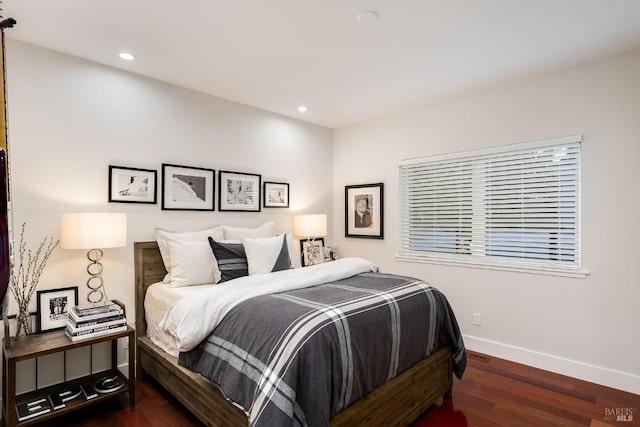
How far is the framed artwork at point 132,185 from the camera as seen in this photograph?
2.98m

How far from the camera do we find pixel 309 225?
4.20 meters

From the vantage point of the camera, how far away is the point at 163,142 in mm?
3295

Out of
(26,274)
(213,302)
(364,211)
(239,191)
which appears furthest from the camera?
(364,211)

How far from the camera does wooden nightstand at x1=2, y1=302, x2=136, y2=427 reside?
82.0 inches

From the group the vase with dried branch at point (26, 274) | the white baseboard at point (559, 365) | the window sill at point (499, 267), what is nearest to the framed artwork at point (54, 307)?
the vase with dried branch at point (26, 274)

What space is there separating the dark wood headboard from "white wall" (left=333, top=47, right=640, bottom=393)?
9.24 ft

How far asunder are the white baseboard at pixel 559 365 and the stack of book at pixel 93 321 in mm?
3210

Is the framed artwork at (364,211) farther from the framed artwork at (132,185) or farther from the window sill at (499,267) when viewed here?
the framed artwork at (132,185)

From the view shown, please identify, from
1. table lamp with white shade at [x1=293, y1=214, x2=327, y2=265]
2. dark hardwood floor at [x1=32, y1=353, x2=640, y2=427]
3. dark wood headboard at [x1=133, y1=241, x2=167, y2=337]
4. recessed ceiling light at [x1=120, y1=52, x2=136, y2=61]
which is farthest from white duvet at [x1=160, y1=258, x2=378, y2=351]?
recessed ceiling light at [x1=120, y1=52, x2=136, y2=61]

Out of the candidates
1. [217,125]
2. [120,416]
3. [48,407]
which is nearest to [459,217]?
[217,125]

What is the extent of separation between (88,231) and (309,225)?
228cm

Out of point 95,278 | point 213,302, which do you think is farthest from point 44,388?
point 213,302

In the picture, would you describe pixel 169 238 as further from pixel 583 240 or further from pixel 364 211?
pixel 583 240

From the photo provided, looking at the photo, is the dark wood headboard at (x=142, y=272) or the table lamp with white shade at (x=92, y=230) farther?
the dark wood headboard at (x=142, y=272)
